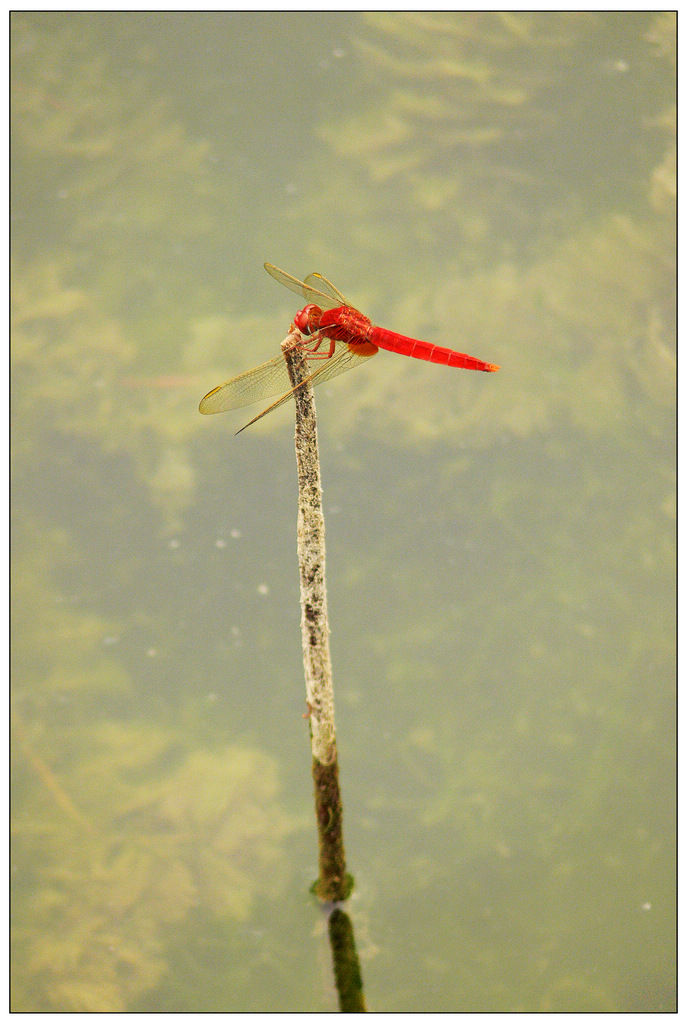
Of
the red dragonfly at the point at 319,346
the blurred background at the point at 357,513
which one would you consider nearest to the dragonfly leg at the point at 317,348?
the red dragonfly at the point at 319,346

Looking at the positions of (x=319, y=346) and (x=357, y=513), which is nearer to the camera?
(x=319, y=346)

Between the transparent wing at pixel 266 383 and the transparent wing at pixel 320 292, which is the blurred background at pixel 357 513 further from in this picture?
the transparent wing at pixel 320 292

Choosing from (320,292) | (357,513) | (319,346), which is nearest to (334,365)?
(319,346)

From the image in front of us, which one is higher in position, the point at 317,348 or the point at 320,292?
the point at 320,292

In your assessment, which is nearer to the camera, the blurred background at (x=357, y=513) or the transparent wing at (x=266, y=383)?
the transparent wing at (x=266, y=383)

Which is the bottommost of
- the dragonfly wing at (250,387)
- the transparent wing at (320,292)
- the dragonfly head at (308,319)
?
the dragonfly wing at (250,387)

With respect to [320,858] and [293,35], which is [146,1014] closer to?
[320,858]

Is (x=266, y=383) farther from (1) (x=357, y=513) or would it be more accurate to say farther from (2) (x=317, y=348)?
(1) (x=357, y=513)

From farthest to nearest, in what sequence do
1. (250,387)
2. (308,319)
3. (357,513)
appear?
(357,513)
(250,387)
(308,319)
